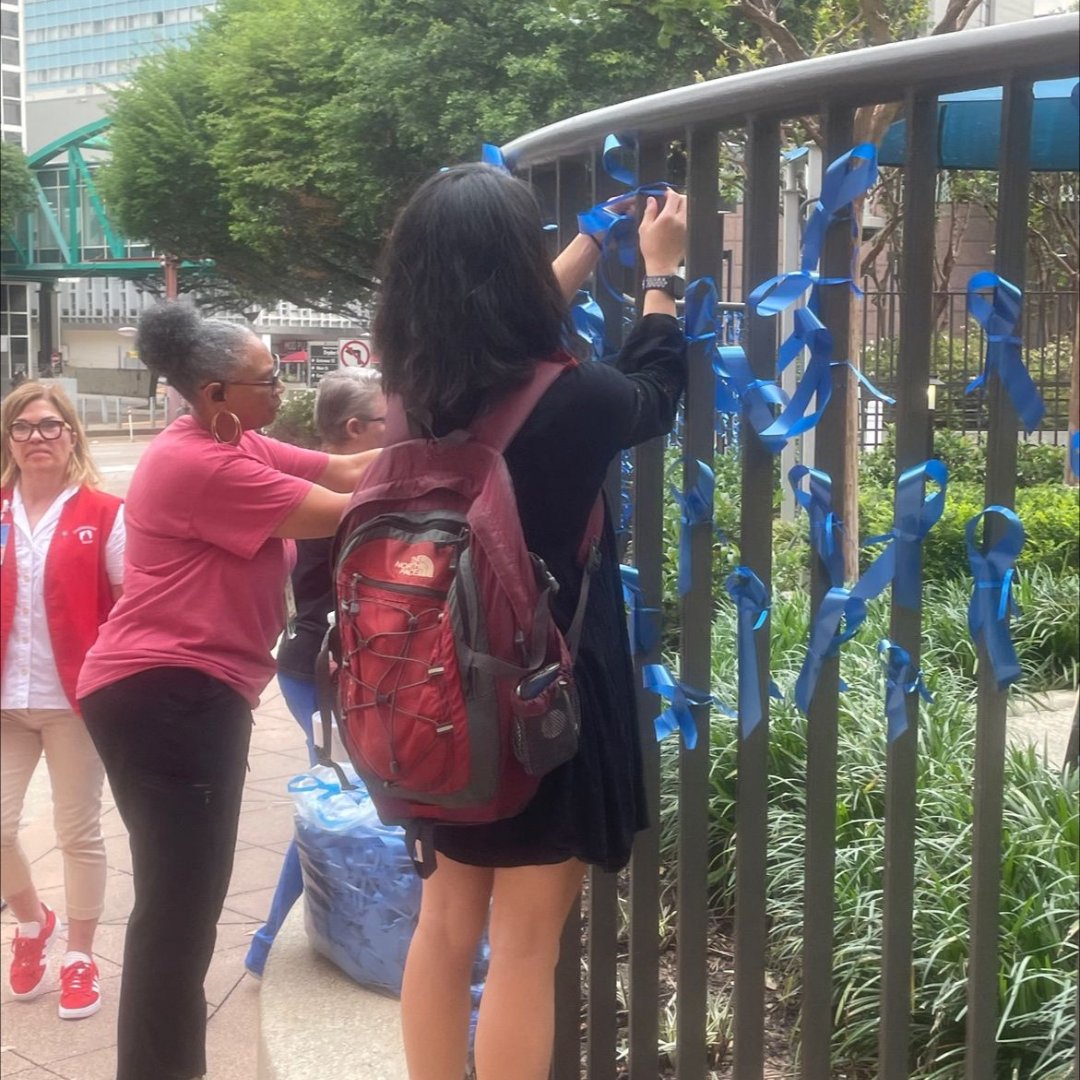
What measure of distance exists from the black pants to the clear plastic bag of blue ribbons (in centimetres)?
37

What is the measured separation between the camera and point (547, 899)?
231 centimetres

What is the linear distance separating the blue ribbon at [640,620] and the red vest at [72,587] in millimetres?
2101

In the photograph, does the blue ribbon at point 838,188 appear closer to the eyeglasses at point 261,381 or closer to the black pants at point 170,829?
the eyeglasses at point 261,381

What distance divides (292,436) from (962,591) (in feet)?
19.3

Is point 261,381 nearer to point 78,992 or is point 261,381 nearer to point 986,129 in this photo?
point 986,129

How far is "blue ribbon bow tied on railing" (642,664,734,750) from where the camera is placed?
95.4 inches

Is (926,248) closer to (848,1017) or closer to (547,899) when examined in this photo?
(547,899)

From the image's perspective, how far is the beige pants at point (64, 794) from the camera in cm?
408

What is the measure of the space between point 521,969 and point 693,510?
33.2 inches

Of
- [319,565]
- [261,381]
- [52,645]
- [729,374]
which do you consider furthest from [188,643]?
[729,374]

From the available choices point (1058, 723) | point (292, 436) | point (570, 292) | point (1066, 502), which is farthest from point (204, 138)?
point (570, 292)

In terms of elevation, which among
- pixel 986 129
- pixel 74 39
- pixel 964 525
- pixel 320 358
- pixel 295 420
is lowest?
pixel 320 358

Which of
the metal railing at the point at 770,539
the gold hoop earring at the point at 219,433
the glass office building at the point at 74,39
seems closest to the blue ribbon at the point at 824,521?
the metal railing at the point at 770,539

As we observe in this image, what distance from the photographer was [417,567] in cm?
213
